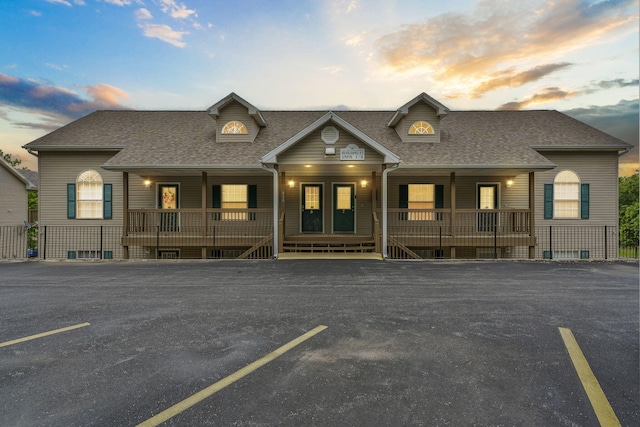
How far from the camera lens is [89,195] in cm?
1482

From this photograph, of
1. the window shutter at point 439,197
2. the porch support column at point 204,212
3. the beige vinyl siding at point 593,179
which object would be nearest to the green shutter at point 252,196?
the porch support column at point 204,212

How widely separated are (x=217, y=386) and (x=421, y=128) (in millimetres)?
14292

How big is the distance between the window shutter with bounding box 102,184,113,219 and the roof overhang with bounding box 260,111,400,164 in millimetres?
8960

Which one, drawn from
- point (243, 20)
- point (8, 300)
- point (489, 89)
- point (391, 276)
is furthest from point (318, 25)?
point (8, 300)

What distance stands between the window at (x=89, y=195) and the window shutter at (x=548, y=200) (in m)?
22.2

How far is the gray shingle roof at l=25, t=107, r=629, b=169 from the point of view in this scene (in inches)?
506

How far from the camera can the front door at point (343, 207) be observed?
15.0 metres

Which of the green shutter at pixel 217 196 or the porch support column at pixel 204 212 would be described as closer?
the porch support column at pixel 204 212

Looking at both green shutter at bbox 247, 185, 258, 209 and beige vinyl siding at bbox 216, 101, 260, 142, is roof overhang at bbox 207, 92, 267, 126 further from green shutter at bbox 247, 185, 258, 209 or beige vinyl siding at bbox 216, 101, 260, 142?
green shutter at bbox 247, 185, 258, 209

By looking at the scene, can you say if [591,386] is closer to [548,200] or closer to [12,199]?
[548,200]

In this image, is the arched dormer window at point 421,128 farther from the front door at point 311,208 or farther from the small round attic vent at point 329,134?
the front door at point 311,208

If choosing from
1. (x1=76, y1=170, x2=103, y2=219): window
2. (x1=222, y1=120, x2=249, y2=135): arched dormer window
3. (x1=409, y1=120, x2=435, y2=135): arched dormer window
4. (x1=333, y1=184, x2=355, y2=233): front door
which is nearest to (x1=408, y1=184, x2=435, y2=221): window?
(x1=409, y1=120, x2=435, y2=135): arched dormer window

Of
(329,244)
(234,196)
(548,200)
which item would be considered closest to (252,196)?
(234,196)

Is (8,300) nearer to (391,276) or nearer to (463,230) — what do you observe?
(391,276)
